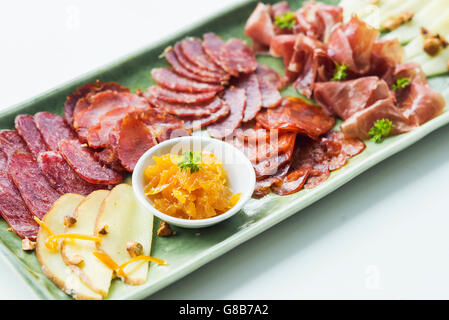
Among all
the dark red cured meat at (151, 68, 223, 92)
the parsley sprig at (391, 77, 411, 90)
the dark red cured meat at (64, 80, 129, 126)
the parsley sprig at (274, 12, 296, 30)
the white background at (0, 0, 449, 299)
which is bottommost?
the white background at (0, 0, 449, 299)

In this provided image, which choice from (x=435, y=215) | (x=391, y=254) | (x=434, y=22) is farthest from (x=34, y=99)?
(x=434, y=22)

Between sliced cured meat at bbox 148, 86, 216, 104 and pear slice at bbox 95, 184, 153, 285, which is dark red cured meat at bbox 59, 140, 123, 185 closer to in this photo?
pear slice at bbox 95, 184, 153, 285

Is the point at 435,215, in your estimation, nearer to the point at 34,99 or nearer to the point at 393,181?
the point at 393,181

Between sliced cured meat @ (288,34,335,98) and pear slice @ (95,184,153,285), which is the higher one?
sliced cured meat @ (288,34,335,98)

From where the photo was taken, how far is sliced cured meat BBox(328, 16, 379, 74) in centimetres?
440

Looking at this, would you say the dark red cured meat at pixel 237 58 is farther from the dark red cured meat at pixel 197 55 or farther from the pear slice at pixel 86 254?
the pear slice at pixel 86 254

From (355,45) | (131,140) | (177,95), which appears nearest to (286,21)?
(355,45)

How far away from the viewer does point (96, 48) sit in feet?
17.9

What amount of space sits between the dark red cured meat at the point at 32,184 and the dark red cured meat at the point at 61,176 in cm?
5

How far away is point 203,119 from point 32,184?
1.50 meters

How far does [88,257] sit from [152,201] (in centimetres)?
57

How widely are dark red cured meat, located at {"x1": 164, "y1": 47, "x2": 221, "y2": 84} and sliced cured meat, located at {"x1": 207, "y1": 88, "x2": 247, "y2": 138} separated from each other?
213 millimetres

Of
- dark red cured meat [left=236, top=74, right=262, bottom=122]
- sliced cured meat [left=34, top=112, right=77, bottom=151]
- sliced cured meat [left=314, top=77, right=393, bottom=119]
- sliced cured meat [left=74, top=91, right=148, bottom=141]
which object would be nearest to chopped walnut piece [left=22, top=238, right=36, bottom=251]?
sliced cured meat [left=34, top=112, right=77, bottom=151]

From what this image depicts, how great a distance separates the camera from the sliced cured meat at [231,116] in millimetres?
4145
